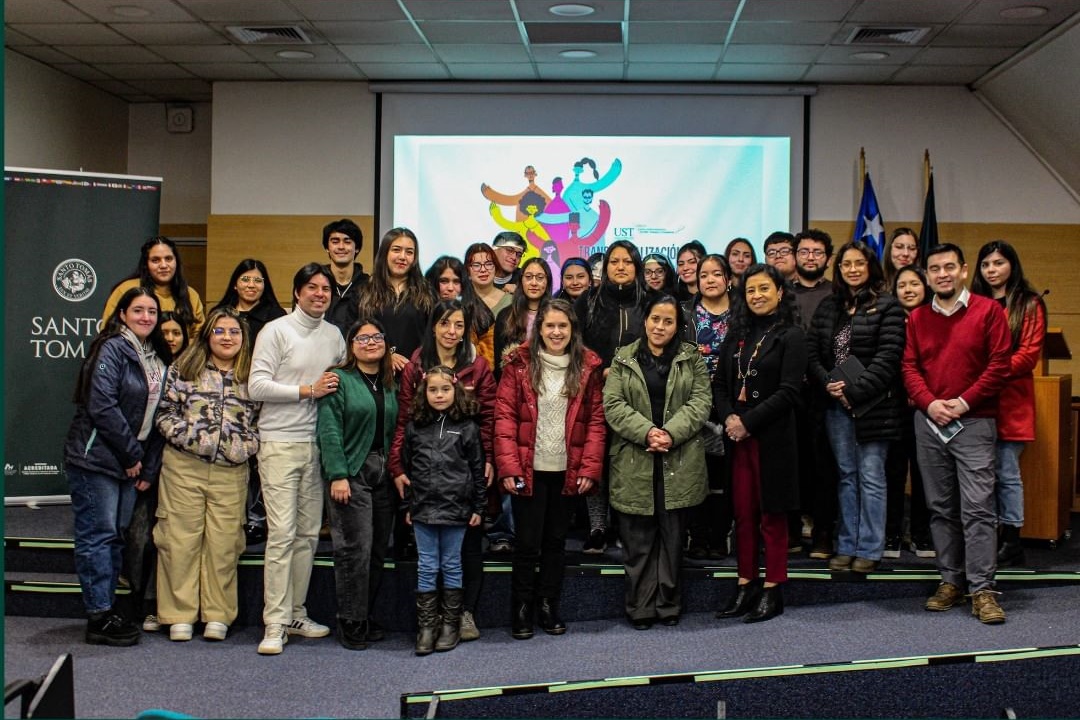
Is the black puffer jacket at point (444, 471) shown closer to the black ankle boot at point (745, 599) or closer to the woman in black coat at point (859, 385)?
the black ankle boot at point (745, 599)

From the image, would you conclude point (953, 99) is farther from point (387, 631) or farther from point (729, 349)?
A: point (387, 631)

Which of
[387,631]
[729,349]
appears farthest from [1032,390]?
[387,631]

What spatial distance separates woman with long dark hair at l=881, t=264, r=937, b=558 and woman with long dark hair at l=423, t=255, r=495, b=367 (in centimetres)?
179

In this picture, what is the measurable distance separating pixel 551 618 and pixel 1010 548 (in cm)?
208

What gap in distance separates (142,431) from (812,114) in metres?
5.35

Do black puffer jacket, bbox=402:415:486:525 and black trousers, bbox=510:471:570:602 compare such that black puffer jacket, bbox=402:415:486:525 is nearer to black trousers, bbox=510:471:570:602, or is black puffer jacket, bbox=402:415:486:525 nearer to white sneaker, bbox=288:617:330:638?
black trousers, bbox=510:471:570:602

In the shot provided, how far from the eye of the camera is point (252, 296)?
15.1 ft

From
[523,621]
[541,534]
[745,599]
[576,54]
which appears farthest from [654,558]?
[576,54]

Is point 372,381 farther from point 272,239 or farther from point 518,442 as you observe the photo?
point 272,239

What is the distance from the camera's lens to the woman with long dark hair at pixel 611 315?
4273 mm

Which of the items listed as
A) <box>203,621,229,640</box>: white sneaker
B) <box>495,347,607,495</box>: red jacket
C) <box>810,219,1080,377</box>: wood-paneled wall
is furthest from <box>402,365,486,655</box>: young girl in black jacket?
<box>810,219,1080,377</box>: wood-paneled wall

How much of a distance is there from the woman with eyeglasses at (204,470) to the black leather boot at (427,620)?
84 centimetres

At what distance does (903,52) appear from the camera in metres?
6.38

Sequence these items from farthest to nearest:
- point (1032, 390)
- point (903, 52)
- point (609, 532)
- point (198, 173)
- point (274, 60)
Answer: point (198, 173), point (274, 60), point (903, 52), point (609, 532), point (1032, 390)
